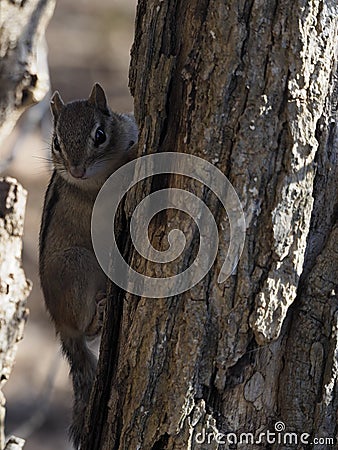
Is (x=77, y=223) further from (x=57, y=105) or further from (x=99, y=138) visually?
(x=57, y=105)

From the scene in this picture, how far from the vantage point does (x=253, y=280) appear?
228 cm

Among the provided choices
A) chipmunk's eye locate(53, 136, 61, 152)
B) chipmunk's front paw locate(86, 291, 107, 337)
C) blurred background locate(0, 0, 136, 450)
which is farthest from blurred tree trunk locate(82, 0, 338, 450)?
blurred background locate(0, 0, 136, 450)

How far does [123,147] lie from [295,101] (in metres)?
1.34

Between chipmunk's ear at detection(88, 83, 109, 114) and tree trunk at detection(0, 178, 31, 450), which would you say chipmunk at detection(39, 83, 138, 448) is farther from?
tree trunk at detection(0, 178, 31, 450)

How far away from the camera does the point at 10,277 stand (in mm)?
3311

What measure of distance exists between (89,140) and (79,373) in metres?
0.96

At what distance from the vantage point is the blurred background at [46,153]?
689 centimetres

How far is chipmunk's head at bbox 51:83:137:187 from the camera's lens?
3418 mm

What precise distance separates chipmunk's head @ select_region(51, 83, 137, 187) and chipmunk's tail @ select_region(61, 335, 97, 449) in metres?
0.69

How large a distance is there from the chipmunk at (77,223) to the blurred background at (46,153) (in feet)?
3.73

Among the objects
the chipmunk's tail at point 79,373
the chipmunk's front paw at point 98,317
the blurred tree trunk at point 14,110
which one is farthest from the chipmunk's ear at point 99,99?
the chipmunk's tail at point 79,373

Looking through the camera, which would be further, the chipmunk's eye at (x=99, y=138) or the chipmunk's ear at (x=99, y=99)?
the chipmunk's ear at (x=99, y=99)

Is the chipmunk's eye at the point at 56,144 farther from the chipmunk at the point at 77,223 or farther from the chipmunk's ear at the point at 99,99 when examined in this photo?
the chipmunk's ear at the point at 99,99

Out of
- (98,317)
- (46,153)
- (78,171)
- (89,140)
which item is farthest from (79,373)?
(46,153)
